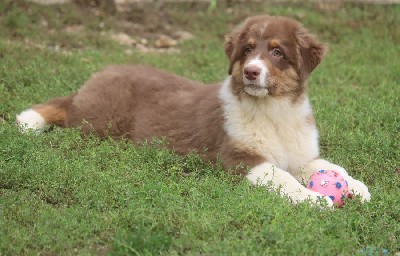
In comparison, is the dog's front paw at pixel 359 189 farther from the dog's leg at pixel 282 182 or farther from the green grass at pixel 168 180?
the dog's leg at pixel 282 182

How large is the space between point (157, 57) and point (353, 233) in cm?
634

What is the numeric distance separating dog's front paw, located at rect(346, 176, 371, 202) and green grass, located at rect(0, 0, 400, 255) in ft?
0.31

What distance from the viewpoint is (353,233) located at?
5.89 metres

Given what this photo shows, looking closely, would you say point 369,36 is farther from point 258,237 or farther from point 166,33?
point 258,237

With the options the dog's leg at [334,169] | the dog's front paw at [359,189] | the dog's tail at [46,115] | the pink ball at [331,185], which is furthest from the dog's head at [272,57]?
the dog's tail at [46,115]

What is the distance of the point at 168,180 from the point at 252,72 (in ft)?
4.08

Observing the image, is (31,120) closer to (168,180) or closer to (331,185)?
(168,180)

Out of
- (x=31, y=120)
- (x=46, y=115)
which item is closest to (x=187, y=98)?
(x=46, y=115)

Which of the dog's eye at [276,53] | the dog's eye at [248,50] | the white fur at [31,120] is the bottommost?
the white fur at [31,120]

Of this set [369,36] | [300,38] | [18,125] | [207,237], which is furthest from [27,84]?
[369,36]

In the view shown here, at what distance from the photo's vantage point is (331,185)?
6.74 meters

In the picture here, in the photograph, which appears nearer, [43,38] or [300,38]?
[300,38]

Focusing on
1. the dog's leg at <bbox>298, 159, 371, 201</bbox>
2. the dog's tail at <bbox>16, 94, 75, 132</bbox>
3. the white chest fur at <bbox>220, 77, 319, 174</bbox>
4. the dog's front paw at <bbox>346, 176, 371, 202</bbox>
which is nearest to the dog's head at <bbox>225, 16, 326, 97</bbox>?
the white chest fur at <bbox>220, 77, 319, 174</bbox>

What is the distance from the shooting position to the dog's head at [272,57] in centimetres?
706
